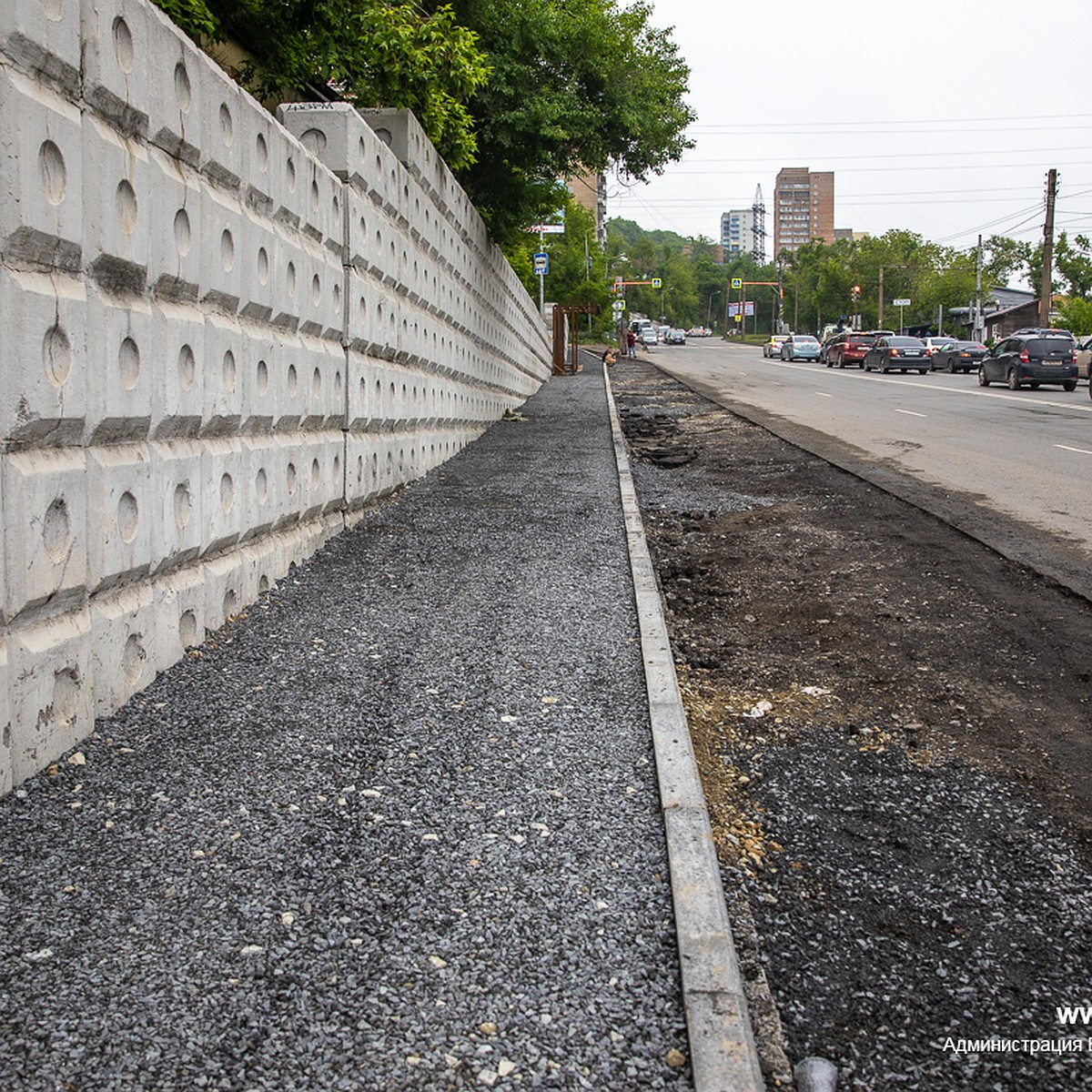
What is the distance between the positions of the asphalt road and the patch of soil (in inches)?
95.6

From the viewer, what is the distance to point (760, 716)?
486 centimetres

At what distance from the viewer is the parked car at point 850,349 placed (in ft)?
166

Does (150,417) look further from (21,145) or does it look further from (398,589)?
(398,589)

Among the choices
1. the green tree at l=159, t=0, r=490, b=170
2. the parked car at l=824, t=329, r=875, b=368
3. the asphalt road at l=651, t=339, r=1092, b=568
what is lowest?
the asphalt road at l=651, t=339, r=1092, b=568

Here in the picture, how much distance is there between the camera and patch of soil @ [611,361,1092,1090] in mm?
2725

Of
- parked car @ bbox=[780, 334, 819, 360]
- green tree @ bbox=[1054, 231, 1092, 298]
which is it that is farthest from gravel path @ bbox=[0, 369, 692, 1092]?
green tree @ bbox=[1054, 231, 1092, 298]

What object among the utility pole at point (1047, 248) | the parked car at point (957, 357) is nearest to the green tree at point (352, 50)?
the parked car at point (957, 357)

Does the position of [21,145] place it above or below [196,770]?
above

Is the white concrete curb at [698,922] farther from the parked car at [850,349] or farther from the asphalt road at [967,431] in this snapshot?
the parked car at [850,349]

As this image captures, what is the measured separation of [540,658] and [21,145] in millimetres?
2892

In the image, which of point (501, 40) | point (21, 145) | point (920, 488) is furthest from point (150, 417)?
point (501, 40)

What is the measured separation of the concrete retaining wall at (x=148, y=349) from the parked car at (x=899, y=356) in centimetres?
4034

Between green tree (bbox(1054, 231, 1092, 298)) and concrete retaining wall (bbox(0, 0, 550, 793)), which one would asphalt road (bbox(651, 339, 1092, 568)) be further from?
green tree (bbox(1054, 231, 1092, 298))

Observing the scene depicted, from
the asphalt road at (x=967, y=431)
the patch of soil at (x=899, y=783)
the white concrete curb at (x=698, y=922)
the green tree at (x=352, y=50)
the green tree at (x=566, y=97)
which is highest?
the green tree at (x=566, y=97)
